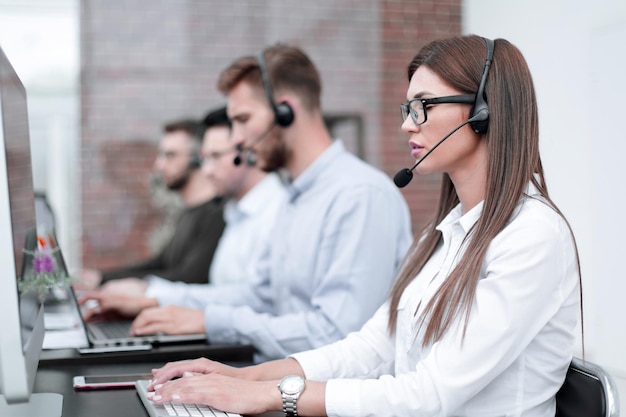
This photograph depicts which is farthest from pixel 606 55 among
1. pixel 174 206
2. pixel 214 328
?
pixel 174 206

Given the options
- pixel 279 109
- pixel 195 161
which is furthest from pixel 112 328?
pixel 195 161

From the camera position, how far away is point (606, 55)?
2.19 metres

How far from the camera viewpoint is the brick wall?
16.4ft

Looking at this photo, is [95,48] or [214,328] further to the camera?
[95,48]

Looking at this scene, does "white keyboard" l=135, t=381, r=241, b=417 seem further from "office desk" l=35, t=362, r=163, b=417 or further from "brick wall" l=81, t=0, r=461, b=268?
"brick wall" l=81, t=0, r=461, b=268

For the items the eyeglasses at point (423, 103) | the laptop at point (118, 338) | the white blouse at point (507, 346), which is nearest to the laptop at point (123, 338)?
the laptop at point (118, 338)

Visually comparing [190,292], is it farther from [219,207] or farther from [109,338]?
[219,207]

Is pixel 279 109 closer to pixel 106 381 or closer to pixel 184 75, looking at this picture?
pixel 106 381

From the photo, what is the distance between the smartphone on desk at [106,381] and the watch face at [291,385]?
0.40 m

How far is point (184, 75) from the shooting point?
506cm

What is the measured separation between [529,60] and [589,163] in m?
0.44

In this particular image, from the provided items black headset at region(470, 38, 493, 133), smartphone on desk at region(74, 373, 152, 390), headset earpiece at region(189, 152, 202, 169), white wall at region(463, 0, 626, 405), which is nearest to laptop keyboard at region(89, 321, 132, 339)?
smartphone on desk at region(74, 373, 152, 390)

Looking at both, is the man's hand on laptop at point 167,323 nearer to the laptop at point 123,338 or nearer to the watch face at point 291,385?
the laptop at point 123,338

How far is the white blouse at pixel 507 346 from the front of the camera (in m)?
1.35
